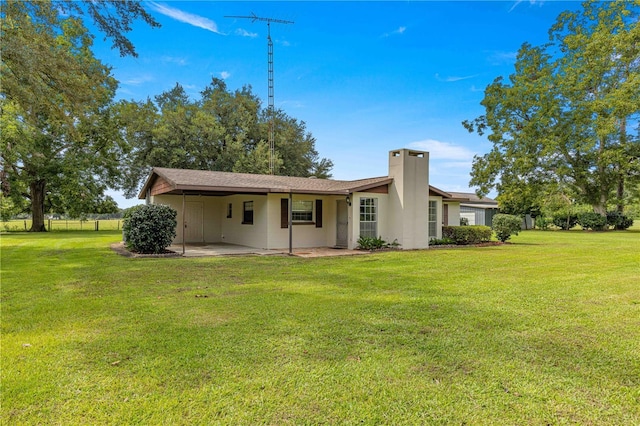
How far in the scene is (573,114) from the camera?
26.9 m

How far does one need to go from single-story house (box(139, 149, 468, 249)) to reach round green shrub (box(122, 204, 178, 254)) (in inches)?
41.9

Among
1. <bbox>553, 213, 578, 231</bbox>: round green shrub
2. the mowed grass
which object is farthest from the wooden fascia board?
<bbox>553, 213, 578, 231</bbox>: round green shrub

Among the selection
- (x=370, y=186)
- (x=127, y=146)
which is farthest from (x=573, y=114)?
(x=127, y=146)

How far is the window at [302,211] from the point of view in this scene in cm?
1434

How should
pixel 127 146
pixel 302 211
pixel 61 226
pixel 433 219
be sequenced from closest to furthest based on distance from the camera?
1. pixel 302 211
2. pixel 433 219
3. pixel 127 146
4. pixel 61 226

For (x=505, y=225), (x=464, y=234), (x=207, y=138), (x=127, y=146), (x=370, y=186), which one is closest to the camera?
(x=370, y=186)

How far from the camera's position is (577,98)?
26641 mm

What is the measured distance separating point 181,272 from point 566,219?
31.2 meters

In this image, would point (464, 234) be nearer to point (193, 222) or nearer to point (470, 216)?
point (193, 222)

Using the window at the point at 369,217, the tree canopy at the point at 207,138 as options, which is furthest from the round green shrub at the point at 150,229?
the tree canopy at the point at 207,138

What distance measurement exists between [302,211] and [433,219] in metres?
5.65

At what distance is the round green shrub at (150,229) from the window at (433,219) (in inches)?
399

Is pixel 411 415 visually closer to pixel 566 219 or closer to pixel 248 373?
pixel 248 373

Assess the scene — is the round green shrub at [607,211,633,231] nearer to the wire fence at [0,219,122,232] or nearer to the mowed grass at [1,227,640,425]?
the mowed grass at [1,227,640,425]
